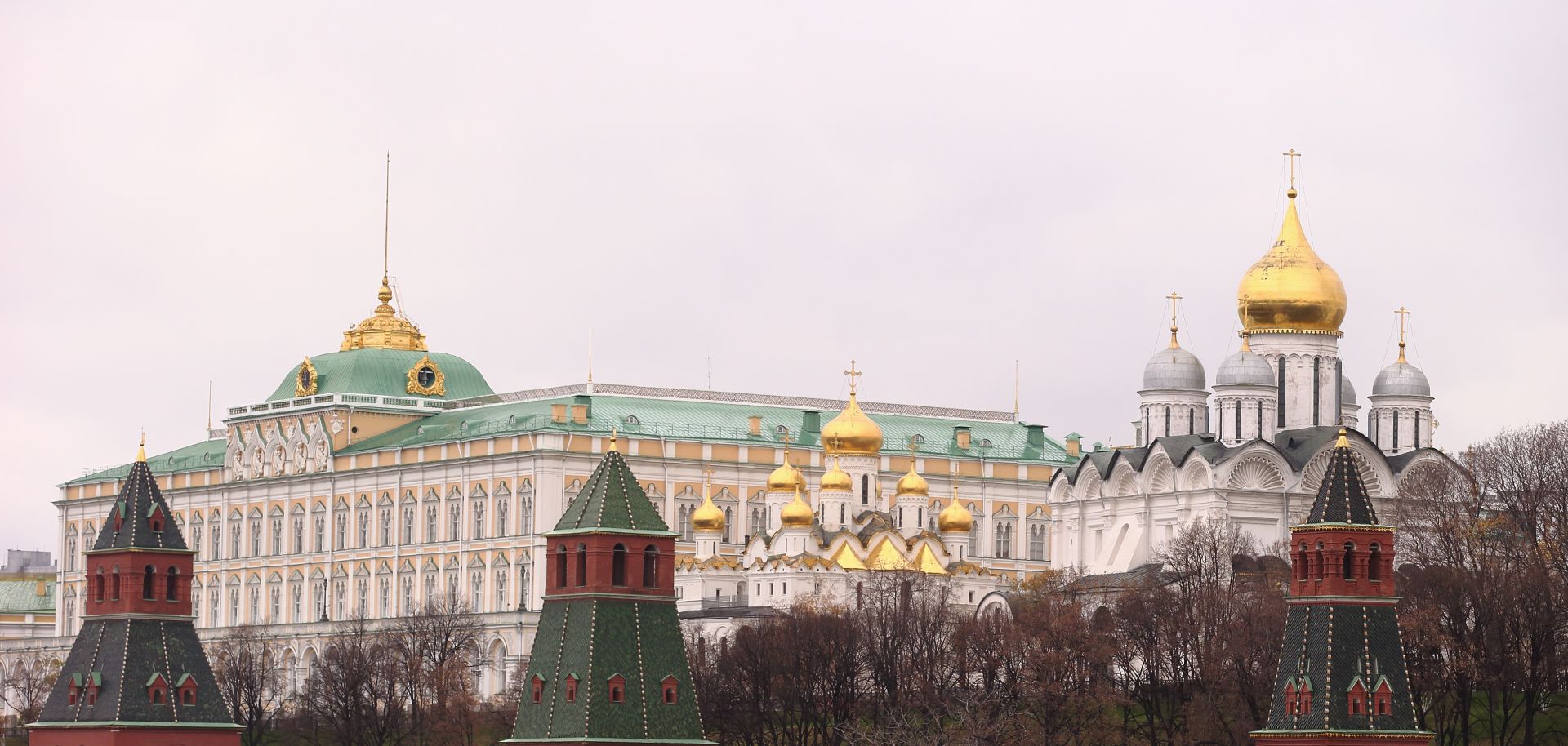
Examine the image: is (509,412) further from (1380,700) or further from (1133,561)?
(1380,700)

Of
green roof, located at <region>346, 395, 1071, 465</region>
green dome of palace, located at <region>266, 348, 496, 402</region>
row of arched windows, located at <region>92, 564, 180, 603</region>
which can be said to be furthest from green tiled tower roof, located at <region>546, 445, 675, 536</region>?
green dome of palace, located at <region>266, 348, 496, 402</region>

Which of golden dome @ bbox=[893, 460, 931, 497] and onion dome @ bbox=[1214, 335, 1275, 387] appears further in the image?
golden dome @ bbox=[893, 460, 931, 497]

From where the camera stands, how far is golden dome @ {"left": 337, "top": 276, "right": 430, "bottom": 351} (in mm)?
170250

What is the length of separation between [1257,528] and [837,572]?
68.5 feet

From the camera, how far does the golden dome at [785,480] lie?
152 m

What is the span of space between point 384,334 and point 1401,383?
2076 inches

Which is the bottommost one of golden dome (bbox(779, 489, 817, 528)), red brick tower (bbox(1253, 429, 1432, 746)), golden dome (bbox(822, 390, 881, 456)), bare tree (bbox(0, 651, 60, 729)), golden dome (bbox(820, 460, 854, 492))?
bare tree (bbox(0, 651, 60, 729))

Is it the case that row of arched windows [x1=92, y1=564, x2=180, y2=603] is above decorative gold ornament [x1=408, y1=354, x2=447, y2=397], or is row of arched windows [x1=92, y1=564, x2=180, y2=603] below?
below

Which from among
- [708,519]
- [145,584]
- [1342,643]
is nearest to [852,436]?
[708,519]

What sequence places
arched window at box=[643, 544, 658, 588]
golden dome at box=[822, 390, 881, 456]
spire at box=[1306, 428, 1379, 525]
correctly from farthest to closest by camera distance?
golden dome at box=[822, 390, 881, 456] < spire at box=[1306, 428, 1379, 525] < arched window at box=[643, 544, 658, 588]

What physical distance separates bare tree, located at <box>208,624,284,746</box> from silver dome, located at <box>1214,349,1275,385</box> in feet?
118

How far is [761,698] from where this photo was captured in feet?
386

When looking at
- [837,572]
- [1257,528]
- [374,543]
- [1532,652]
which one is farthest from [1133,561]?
[374,543]

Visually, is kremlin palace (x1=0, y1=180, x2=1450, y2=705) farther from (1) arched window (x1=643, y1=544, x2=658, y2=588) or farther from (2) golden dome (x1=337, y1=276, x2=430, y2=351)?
(1) arched window (x1=643, y1=544, x2=658, y2=588)
